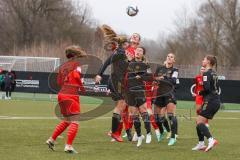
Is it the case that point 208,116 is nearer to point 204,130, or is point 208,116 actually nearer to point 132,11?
point 204,130

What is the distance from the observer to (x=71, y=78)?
438 inches

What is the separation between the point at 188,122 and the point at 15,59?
3028cm

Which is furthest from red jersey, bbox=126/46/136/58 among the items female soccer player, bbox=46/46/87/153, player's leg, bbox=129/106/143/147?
female soccer player, bbox=46/46/87/153

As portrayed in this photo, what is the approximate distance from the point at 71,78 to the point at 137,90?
2.29 metres

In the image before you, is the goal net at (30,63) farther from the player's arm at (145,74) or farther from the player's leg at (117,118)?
the player's arm at (145,74)

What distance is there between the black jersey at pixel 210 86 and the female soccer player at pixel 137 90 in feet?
5.18

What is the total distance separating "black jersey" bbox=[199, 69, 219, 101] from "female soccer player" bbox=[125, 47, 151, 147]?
1.58 meters

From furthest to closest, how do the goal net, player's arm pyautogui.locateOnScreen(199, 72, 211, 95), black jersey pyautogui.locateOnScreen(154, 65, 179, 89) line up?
the goal net < black jersey pyautogui.locateOnScreen(154, 65, 179, 89) < player's arm pyautogui.locateOnScreen(199, 72, 211, 95)

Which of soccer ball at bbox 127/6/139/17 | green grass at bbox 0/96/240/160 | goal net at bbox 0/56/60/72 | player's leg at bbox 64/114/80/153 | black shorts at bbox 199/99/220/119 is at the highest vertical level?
soccer ball at bbox 127/6/139/17

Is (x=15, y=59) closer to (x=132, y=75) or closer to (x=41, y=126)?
(x=41, y=126)

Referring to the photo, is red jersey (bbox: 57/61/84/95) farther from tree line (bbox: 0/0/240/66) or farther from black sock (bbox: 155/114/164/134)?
tree line (bbox: 0/0/240/66)

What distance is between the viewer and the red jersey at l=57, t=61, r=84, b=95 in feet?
36.5

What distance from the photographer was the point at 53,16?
82688mm

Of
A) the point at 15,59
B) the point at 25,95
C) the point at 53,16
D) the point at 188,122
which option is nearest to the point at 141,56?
the point at 188,122
